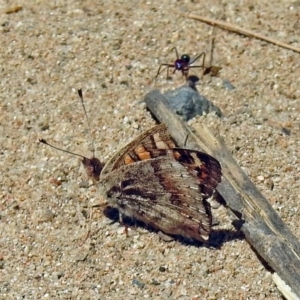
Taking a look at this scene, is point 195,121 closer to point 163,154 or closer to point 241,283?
point 163,154

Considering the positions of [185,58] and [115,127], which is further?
[185,58]

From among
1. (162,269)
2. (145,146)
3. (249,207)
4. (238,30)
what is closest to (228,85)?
(238,30)

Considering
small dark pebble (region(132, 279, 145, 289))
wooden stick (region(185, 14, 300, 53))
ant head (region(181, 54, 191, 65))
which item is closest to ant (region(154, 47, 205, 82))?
ant head (region(181, 54, 191, 65))

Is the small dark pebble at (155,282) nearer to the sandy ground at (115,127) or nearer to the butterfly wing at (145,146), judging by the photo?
the sandy ground at (115,127)

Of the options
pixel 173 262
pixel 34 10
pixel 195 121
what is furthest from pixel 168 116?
pixel 34 10

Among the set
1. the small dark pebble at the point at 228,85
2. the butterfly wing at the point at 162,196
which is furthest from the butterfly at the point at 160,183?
the small dark pebble at the point at 228,85

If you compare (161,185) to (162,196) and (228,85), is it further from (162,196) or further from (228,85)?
(228,85)
